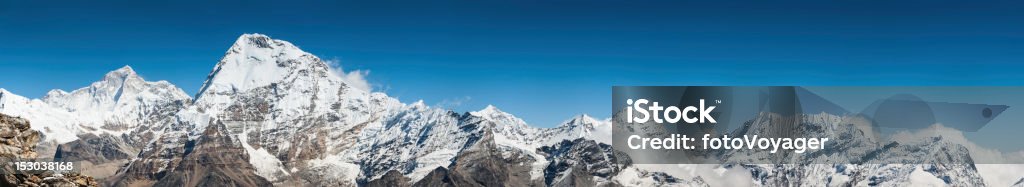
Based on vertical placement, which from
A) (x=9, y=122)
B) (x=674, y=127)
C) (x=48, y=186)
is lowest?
(x=48, y=186)

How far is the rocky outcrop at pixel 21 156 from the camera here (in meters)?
34.1

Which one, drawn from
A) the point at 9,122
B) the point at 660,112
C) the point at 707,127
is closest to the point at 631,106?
the point at 660,112

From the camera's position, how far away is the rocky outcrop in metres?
34.1

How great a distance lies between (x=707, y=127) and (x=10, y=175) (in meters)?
80.3

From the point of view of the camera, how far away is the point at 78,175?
3741cm

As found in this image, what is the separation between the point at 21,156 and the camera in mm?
36969

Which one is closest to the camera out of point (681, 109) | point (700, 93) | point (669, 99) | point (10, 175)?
point (10, 175)

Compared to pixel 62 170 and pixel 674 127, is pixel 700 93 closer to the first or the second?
pixel 674 127

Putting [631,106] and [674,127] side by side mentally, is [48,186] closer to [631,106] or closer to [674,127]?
[631,106]

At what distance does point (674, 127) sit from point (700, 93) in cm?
691

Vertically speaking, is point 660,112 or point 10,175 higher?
point 660,112

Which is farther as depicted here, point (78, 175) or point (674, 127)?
point (674, 127)

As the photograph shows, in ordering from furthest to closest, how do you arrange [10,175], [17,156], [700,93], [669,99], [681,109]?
[700,93], [669,99], [681,109], [17,156], [10,175]

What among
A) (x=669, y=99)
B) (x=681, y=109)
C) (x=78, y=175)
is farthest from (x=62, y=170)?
(x=669, y=99)
